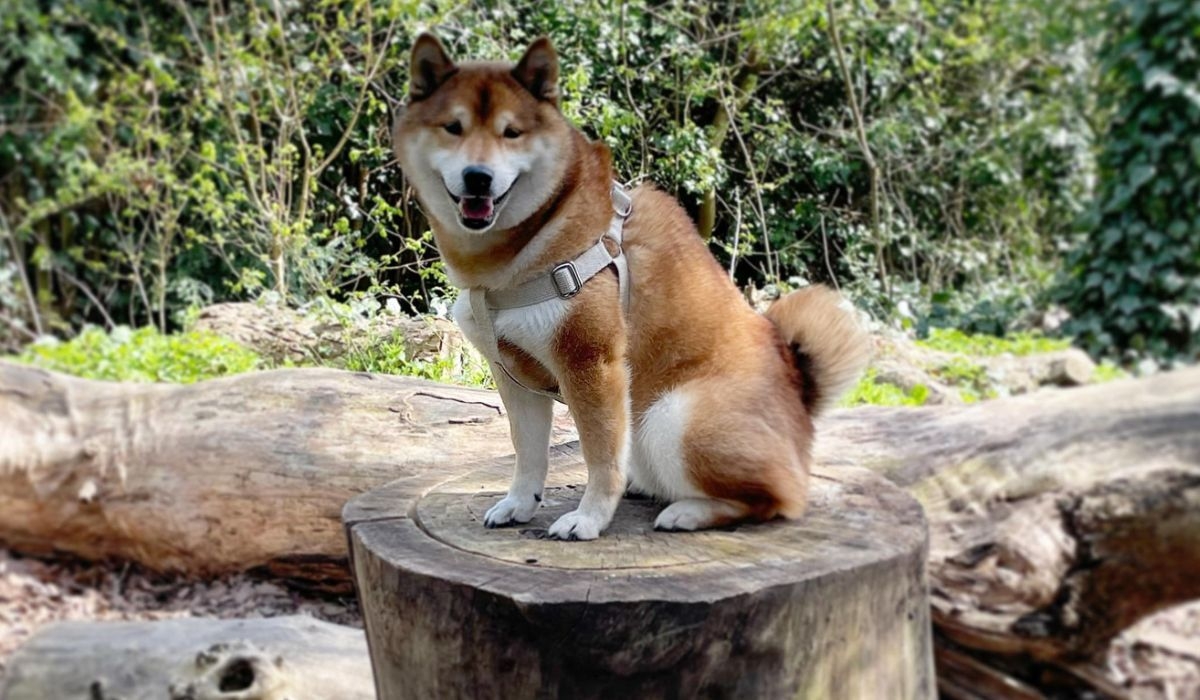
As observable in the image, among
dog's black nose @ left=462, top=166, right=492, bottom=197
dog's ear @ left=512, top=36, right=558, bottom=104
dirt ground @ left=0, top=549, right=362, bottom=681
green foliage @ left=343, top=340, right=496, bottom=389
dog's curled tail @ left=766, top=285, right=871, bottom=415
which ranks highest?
dog's ear @ left=512, top=36, right=558, bottom=104

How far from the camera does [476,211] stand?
1.54 metres

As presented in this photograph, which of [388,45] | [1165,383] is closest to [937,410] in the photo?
[1165,383]

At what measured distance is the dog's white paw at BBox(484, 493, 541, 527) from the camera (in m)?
1.69

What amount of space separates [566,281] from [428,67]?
1.51 feet

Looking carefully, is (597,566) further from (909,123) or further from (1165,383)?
Result: (909,123)

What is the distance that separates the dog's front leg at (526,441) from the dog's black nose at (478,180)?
382 millimetres

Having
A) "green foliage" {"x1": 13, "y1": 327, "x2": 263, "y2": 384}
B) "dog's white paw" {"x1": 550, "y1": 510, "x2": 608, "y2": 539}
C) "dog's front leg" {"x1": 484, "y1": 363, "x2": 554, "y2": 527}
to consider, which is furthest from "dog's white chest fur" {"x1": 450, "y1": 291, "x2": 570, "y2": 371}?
"green foliage" {"x1": 13, "y1": 327, "x2": 263, "y2": 384}

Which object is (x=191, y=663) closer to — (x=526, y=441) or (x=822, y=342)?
(x=526, y=441)

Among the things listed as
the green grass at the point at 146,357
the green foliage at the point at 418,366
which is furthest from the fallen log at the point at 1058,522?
the green grass at the point at 146,357

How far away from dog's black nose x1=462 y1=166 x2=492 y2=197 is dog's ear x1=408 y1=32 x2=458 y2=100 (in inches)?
9.3

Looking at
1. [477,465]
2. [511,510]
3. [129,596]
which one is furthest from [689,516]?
[129,596]

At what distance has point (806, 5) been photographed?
3.27 metres

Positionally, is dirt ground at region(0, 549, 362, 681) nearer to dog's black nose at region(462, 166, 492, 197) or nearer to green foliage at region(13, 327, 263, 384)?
green foliage at region(13, 327, 263, 384)

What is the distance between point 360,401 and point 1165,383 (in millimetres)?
2131
